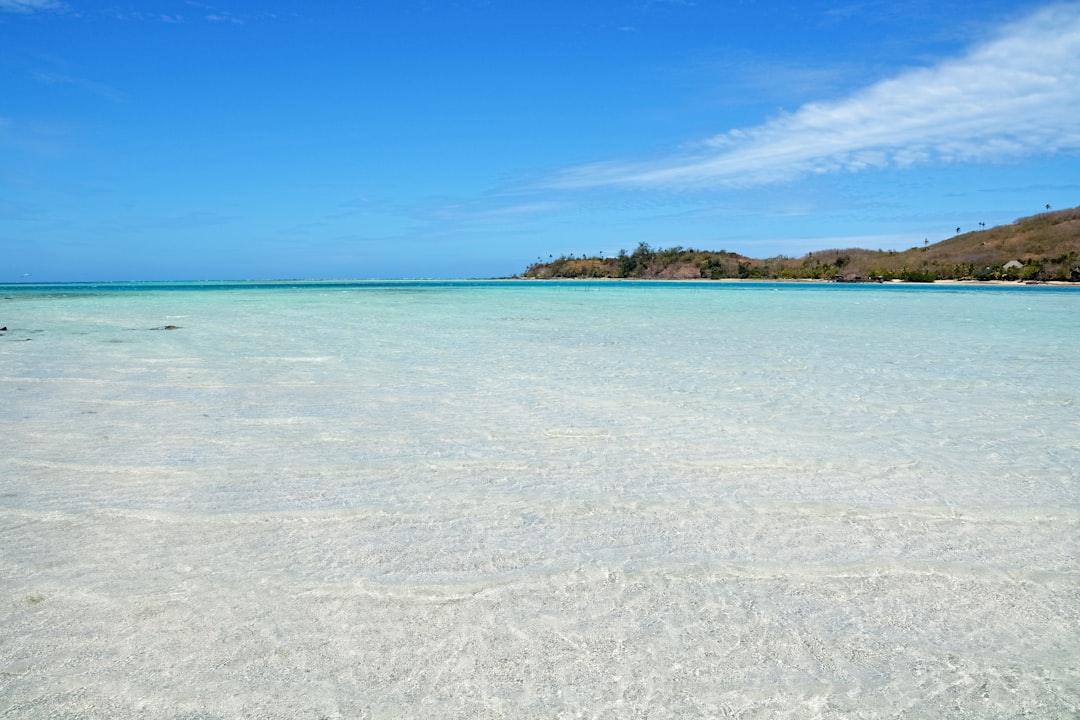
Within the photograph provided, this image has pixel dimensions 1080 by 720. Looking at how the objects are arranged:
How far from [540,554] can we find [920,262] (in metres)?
78.4

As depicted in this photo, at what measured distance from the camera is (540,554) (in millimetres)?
2543

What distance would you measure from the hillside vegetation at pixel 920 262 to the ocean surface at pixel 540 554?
181 ft

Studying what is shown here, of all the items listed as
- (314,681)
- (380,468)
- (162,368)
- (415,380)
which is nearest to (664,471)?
(380,468)

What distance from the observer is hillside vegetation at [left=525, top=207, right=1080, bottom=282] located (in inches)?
2190

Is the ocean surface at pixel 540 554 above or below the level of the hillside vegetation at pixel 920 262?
below

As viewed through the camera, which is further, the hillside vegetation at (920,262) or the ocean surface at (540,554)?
the hillside vegetation at (920,262)

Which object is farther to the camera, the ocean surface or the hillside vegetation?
the hillside vegetation

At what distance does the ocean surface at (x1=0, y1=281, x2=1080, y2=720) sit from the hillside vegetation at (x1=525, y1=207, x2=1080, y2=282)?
55080 mm

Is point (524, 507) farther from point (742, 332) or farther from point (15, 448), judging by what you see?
point (742, 332)

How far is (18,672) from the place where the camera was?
70.1 inches

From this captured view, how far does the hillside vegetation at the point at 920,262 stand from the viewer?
5562 centimetres

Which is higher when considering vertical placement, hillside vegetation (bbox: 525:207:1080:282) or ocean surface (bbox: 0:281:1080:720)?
hillside vegetation (bbox: 525:207:1080:282)

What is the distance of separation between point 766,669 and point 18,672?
1948mm

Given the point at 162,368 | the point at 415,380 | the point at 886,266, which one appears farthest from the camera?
the point at 886,266
